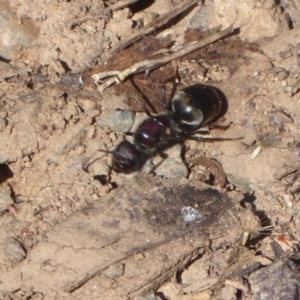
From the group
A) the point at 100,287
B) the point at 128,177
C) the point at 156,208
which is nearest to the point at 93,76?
the point at 128,177

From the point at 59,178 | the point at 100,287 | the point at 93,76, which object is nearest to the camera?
the point at 100,287

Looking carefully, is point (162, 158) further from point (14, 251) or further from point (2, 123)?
point (14, 251)

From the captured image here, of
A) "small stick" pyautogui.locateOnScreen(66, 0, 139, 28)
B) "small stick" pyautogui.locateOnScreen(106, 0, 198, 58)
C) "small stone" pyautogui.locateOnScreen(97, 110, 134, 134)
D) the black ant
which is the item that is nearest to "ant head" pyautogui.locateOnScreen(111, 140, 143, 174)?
the black ant

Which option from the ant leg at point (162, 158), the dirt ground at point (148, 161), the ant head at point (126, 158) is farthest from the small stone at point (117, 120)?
the ant leg at point (162, 158)

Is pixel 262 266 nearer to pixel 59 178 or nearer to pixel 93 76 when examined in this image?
pixel 59 178

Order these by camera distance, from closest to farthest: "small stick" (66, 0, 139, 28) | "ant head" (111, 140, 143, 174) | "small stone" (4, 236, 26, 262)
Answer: "small stone" (4, 236, 26, 262) < "ant head" (111, 140, 143, 174) < "small stick" (66, 0, 139, 28)

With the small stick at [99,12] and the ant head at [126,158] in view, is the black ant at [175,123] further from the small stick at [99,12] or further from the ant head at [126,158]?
the small stick at [99,12]

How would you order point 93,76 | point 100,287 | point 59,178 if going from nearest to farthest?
1. point 100,287
2. point 59,178
3. point 93,76

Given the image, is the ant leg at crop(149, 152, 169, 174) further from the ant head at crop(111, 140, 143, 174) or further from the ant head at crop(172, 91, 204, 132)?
the ant head at crop(172, 91, 204, 132)

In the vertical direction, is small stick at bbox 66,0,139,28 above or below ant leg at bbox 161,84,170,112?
above
